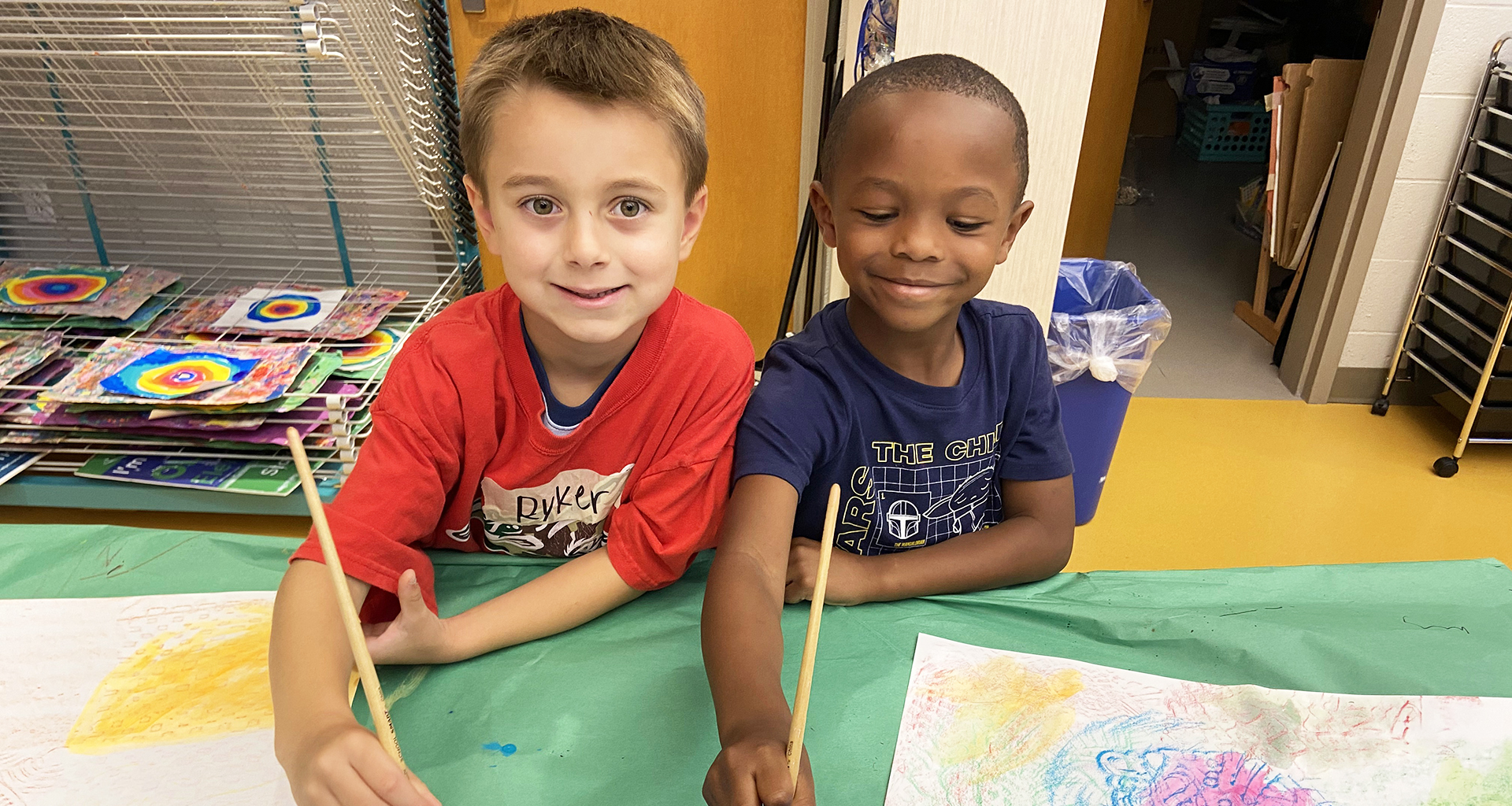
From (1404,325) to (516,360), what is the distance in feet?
6.87

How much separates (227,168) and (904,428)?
1437mm

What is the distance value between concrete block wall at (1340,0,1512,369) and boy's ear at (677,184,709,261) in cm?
182

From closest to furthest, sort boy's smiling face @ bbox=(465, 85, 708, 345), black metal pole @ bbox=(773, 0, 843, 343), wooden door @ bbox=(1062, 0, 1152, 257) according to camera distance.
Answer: boy's smiling face @ bbox=(465, 85, 708, 345) → black metal pole @ bbox=(773, 0, 843, 343) → wooden door @ bbox=(1062, 0, 1152, 257)

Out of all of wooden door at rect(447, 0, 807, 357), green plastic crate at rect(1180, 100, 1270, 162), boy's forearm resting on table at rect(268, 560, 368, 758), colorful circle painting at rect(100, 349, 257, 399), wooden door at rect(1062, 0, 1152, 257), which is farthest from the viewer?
green plastic crate at rect(1180, 100, 1270, 162)

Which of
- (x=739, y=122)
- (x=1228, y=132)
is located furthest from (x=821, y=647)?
(x=1228, y=132)

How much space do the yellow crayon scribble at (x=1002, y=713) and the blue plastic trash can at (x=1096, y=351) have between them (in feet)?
2.86

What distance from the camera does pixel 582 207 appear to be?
73cm

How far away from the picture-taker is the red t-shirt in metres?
0.78

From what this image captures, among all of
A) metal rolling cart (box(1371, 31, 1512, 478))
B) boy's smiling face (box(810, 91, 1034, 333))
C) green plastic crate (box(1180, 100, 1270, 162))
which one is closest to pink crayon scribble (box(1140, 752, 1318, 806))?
boy's smiling face (box(810, 91, 1034, 333))

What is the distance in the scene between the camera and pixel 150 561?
2.74ft

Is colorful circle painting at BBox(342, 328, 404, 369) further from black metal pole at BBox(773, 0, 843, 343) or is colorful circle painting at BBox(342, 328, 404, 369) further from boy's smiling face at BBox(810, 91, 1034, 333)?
boy's smiling face at BBox(810, 91, 1034, 333)

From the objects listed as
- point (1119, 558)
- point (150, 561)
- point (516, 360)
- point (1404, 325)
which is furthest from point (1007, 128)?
point (1404, 325)

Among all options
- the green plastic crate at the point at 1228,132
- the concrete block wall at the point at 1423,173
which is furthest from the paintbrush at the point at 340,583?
the green plastic crate at the point at 1228,132

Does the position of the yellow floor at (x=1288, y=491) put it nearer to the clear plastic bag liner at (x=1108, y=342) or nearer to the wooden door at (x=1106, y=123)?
the clear plastic bag liner at (x=1108, y=342)
